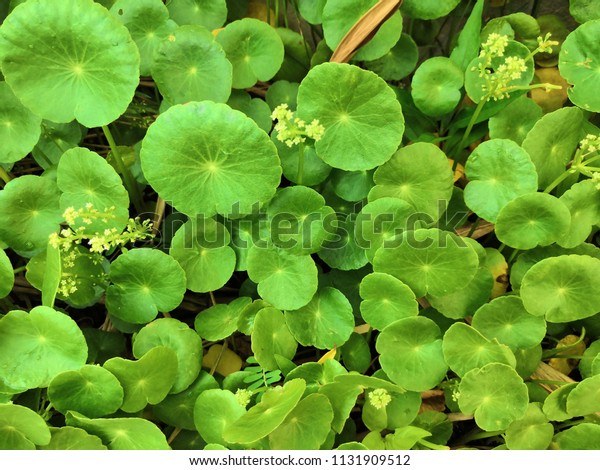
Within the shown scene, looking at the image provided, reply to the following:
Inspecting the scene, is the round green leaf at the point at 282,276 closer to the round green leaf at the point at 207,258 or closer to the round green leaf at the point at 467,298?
the round green leaf at the point at 207,258

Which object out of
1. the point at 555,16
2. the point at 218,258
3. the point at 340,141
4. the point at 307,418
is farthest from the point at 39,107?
the point at 555,16

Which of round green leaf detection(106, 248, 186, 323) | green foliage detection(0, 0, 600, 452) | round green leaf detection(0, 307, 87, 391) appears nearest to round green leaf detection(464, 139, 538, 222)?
green foliage detection(0, 0, 600, 452)

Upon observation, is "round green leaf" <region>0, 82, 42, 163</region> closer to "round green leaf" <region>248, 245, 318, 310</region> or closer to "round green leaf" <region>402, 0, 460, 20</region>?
"round green leaf" <region>248, 245, 318, 310</region>

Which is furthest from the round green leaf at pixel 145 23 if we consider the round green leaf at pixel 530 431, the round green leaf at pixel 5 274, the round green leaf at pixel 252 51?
the round green leaf at pixel 530 431

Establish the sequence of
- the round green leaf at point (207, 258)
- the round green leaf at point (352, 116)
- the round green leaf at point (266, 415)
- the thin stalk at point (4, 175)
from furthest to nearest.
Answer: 1. the thin stalk at point (4, 175)
2. the round green leaf at point (207, 258)
3. the round green leaf at point (352, 116)
4. the round green leaf at point (266, 415)

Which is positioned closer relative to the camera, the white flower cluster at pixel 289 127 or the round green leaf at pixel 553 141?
the white flower cluster at pixel 289 127

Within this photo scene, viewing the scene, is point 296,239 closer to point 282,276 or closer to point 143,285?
point 282,276

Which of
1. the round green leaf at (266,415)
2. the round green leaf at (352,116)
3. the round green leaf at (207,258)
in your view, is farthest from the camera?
the round green leaf at (207,258)

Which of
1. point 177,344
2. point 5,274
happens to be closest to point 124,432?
point 177,344

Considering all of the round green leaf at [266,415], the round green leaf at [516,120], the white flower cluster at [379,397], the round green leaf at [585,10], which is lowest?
the white flower cluster at [379,397]
